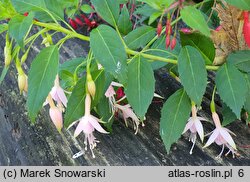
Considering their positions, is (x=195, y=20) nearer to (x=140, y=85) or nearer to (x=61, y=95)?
(x=140, y=85)

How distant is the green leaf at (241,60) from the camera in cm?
96

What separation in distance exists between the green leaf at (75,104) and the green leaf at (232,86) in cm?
25

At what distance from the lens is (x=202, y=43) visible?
0.99 metres

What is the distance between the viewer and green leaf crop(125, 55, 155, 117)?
903mm

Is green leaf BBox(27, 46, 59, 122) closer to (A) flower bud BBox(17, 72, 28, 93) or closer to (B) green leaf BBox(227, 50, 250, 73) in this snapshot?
(A) flower bud BBox(17, 72, 28, 93)

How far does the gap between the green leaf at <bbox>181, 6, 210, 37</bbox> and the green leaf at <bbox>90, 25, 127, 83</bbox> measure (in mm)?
116

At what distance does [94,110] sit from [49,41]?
203 millimetres

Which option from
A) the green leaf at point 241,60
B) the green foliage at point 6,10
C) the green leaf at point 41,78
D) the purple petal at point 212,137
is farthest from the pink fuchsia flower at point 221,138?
the green foliage at point 6,10

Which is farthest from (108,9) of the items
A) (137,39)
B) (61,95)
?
(61,95)

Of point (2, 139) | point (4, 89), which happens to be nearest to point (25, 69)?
point (4, 89)

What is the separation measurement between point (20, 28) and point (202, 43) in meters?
0.35

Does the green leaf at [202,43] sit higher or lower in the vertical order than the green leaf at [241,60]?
higher

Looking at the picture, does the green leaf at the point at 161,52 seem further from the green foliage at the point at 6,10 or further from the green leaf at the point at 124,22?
the green foliage at the point at 6,10

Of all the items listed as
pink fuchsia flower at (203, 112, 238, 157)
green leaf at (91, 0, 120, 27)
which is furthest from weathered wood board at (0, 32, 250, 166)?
green leaf at (91, 0, 120, 27)
